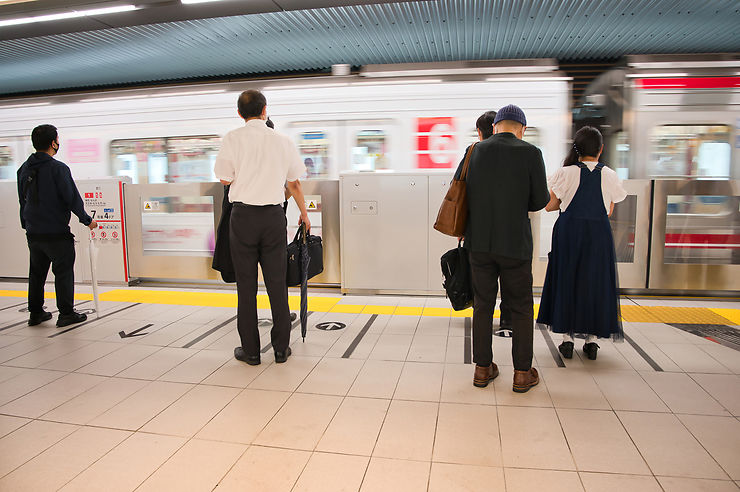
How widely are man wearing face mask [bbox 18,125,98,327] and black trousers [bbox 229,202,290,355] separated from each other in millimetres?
1888

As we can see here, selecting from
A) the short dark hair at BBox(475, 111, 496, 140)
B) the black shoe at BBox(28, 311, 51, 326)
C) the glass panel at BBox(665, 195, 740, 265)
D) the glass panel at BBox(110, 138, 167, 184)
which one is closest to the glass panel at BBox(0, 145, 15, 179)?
the glass panel at BBox(110, 138, 167, 184)

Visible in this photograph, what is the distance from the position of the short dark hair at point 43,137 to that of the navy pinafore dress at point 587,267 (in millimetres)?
4120

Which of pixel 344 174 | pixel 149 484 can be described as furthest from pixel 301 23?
pixel 149 484

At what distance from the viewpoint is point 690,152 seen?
496 centimetres

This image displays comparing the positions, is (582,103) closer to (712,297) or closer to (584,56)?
(584,56)

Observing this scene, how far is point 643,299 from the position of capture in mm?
5020

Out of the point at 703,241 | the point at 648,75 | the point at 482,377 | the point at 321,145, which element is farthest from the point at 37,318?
the point at 703,241

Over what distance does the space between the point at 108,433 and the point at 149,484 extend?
0.57 meters

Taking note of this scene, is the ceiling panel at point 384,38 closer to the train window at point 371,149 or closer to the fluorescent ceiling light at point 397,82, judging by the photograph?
the fluorescent ceiling light at point 397,82

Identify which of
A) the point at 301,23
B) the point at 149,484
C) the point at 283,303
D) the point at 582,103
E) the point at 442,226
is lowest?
the point at 149,484

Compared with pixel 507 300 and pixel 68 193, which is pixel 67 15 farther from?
pixel 507 300

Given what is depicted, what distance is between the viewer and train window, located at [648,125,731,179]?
4898 mm

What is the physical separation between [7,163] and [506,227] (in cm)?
684

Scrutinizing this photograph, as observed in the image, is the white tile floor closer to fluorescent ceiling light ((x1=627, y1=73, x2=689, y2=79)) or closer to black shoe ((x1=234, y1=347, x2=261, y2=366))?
black shoe ((x1=234, y1=347, x2=261, y2=366))
